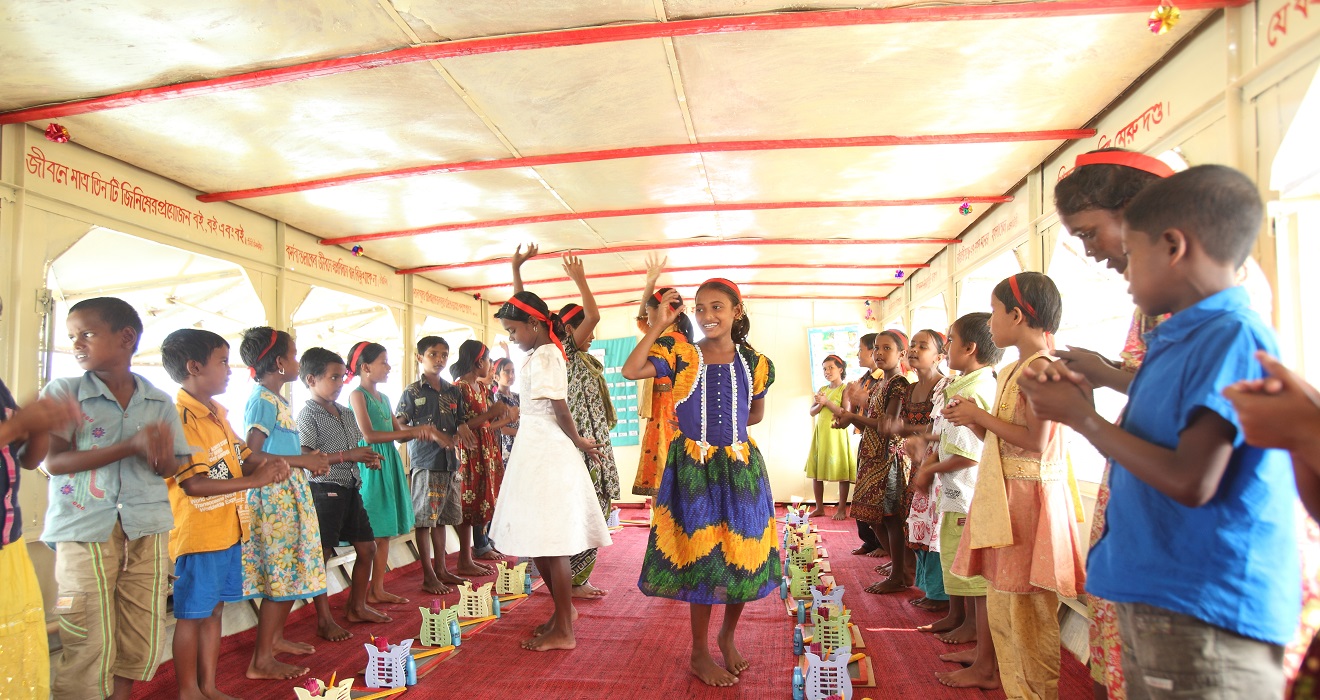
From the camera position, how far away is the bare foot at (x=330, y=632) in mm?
4160

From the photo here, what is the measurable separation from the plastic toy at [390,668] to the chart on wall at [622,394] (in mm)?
7642

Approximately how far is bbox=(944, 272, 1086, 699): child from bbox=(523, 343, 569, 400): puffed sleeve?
1.99 meters

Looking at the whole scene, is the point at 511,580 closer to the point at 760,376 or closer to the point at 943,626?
the point at 760,376

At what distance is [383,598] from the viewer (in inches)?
197

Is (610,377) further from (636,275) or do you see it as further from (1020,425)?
(1020,425)

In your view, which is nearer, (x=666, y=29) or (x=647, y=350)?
(x=666, y=29)

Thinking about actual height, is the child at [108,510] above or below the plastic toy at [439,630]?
above

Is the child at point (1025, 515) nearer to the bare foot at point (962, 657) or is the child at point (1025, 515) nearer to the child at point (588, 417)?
the bare foot at point (962, 657)

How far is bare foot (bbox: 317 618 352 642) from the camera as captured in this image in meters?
4.16

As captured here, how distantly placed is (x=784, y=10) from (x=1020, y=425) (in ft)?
5.79

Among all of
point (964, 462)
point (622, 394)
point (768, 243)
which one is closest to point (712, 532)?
point (964, 462)

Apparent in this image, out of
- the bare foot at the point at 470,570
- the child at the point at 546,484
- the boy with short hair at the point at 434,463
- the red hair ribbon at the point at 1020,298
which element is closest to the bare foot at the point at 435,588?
the boy with short hair at the point at 434,463

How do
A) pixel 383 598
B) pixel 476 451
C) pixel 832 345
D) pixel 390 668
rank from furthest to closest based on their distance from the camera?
pixel 832 345 < pixel 476 451 < pixel 383 598 < pixel 390 668

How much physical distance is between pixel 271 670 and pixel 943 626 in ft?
11.0
